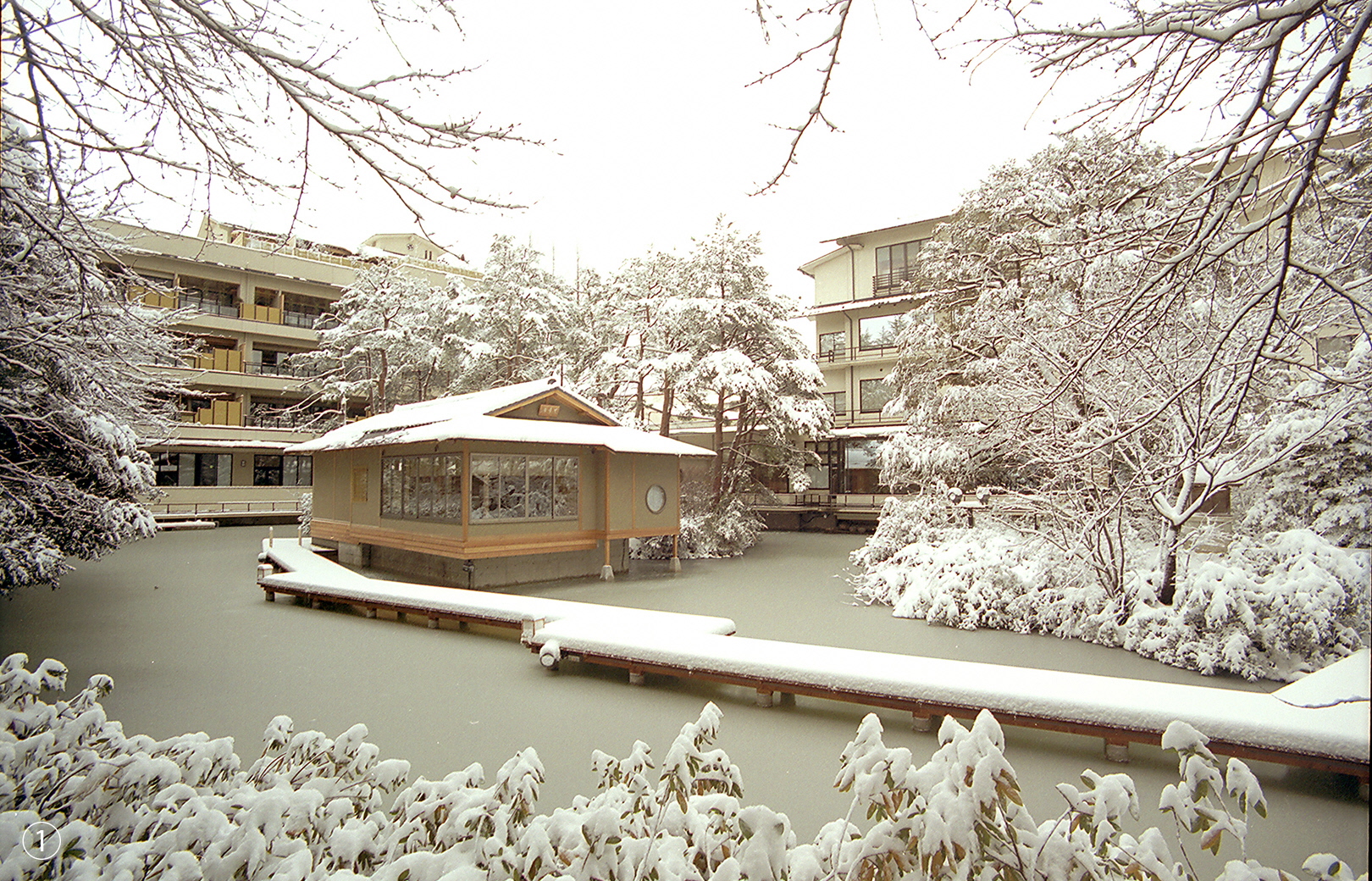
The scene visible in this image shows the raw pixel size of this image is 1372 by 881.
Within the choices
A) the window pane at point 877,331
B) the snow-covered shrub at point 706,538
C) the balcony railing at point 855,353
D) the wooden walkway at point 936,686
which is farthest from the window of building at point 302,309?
the wooden walkway at point 936,686

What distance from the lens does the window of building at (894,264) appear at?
83.7ft

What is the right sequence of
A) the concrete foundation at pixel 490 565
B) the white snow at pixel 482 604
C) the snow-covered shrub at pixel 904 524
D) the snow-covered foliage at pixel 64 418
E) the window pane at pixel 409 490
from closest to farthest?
the snow-covered foliage at pixel 64 418
the white snow at pixel 482 604
the concrete foundation at pixel 490 565
the snow-covered shrub at pixel 904 524
the window pane at pixel 409 490

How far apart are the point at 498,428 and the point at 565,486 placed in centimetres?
245

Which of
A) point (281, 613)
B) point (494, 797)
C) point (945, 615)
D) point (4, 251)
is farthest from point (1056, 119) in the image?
point (281, 613)

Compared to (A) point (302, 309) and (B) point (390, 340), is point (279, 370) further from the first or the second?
(B) point (390, 340)

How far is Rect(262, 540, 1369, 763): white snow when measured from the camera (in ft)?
14.9

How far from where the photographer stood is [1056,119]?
9.82 feet

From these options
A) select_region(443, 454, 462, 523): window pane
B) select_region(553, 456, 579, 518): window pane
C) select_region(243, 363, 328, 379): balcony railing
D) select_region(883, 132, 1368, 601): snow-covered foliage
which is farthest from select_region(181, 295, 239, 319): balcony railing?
select_region(883, 132, 1368, 601): snow-covered foliage

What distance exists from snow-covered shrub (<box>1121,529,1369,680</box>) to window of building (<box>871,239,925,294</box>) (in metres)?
19.0

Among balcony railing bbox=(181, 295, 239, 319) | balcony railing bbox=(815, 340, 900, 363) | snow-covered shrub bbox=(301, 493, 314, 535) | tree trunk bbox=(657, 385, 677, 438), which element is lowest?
snow-covered shrub bbox=(301, 493, 314, 535)

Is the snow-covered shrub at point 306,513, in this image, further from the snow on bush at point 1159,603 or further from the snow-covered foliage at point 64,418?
the snow on bush at point 1159,603

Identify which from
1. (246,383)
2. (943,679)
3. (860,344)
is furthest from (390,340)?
(943,679)

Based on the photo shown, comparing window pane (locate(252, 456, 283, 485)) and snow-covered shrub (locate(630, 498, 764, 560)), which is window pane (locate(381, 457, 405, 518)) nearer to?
snow-covered shrub (locate(630, 498, 764, 560))

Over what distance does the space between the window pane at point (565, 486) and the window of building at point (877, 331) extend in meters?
16.1
